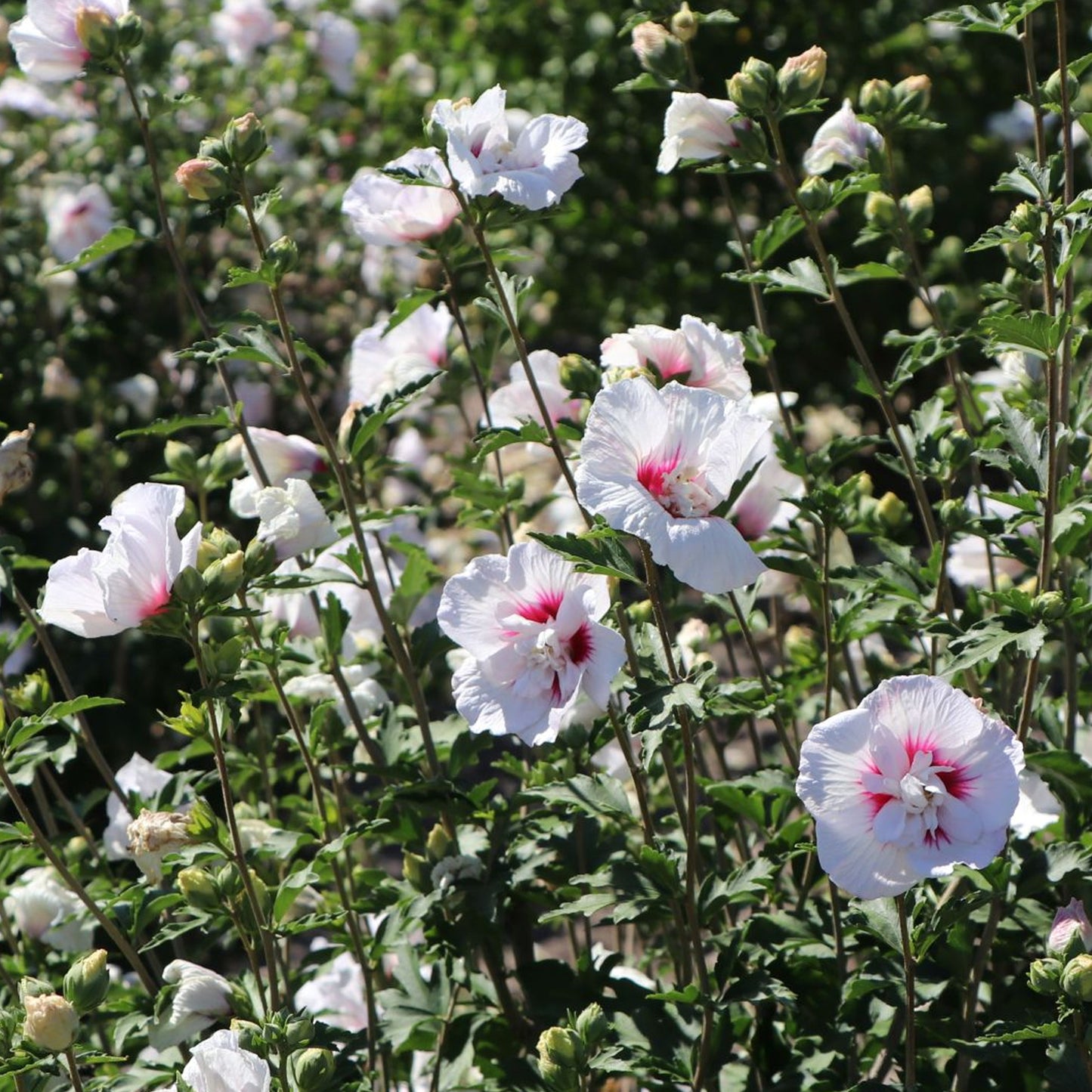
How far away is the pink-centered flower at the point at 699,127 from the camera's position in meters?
1.89

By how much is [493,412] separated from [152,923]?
1012 millimetres

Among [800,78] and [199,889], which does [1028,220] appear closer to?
[800,78]

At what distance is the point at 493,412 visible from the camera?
2.17 meters

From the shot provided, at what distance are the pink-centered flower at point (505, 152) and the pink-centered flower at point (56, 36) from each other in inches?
21.6

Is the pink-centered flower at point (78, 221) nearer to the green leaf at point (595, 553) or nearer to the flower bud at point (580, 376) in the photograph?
the flower bud at point (580, 376)

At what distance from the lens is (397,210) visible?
6.39 ft

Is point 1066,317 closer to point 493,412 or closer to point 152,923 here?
point 493,412

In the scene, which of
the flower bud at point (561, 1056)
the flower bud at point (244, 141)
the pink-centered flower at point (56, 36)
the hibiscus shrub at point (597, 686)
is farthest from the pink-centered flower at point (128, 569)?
the pink-centered flower at point (56, 36)

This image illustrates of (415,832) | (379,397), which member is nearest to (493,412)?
(379,397)

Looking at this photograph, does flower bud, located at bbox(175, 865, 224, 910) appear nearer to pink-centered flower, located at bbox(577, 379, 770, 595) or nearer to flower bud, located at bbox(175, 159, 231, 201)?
pink-centered flower, located at bbox(577, 379, 770, 595)

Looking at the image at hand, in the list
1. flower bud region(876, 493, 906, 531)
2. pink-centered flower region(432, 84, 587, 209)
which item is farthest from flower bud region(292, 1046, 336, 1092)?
flower bud region(876, 493, 906, 531)

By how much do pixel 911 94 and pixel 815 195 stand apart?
0.28 m

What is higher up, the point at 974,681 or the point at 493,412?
the point at 493,412

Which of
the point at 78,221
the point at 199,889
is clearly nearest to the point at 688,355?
the point at 199,889
